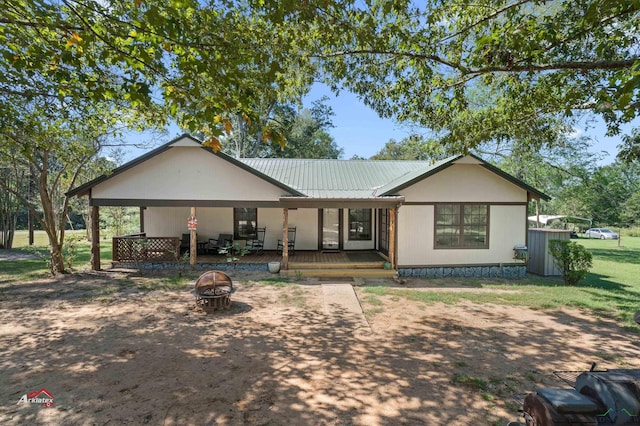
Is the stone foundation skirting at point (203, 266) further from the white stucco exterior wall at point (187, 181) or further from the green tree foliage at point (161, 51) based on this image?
the green tree foliage at point (161, 51)

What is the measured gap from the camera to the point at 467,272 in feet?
36.7

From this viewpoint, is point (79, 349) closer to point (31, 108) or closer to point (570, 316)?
point (31, 108)

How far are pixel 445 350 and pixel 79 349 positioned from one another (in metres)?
5.99

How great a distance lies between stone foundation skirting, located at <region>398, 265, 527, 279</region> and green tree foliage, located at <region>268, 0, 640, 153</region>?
14.1 feet

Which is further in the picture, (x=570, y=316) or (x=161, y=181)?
(x=161, y=181)

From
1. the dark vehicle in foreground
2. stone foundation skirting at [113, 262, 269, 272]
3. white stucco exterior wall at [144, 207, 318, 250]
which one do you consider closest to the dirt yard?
the dark vehicle in foreground

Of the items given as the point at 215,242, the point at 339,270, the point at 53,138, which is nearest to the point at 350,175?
the point at 339,270

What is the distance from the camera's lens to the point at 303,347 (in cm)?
523

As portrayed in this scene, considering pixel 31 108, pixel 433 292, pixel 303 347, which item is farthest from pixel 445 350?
Answer: pixel 31 108

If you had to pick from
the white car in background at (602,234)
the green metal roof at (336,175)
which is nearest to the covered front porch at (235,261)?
the green metal roof at (336,175)

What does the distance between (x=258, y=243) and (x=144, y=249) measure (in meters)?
4.12

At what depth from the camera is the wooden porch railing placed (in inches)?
439

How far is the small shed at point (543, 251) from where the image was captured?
11055 mm

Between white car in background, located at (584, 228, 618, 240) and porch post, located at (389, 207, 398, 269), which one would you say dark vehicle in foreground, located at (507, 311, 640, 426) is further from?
white car in background, located at (584, 228, 618, 240)
